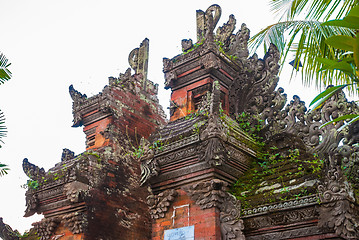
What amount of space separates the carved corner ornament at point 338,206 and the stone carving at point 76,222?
676 centimetres

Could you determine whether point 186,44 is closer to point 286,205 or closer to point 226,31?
point 226,31

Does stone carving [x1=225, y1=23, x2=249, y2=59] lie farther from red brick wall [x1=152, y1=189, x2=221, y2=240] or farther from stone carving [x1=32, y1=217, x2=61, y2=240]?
stone carving [x1=32, y1=217, x2=61, y2=240]

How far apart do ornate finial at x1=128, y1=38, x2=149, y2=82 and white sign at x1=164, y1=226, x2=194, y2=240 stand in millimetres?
8208

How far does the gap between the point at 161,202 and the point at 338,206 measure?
159 inches

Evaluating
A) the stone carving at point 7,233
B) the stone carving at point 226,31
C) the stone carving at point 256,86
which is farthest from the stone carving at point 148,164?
the stone carving at point 7,233

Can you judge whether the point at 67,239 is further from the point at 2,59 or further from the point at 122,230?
the point at 2,59

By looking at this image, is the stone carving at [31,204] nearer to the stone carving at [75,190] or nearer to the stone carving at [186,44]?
the stone carving at [75,190]

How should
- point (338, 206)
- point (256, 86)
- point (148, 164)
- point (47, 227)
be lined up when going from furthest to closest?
point (47, 227) → point (256, 86) → point (148, 164) → point (338, 206)

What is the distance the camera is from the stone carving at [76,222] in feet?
35.5

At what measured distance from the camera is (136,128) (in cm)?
1415

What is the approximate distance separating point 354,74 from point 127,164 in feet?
32.2

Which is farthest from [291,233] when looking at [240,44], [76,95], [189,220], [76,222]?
[76,95]

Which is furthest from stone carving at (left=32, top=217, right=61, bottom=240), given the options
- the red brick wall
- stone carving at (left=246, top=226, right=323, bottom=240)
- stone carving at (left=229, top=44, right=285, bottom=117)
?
stone carving at (left=246, top=226, right=323, bottom=240)

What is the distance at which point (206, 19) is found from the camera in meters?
11.8
